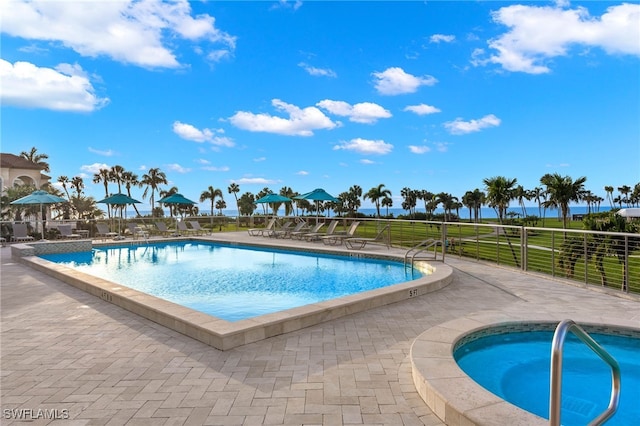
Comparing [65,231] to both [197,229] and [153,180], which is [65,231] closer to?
[197,229]

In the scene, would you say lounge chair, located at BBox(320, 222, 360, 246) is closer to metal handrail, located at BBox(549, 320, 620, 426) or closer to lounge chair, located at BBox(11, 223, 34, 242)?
metal handrail, located at BBox(549, 320, 620, 426)

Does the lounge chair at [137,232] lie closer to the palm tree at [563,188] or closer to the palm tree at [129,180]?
the palm tree at [563,188]

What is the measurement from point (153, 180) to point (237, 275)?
52845 mm

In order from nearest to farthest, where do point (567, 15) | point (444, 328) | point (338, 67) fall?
point (444, 328) → point (567, 15) → point (338, 67)

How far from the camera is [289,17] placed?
1576 cm

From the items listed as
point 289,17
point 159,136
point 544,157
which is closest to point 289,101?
point 289,17

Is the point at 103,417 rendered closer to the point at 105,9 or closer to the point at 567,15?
the point at 105,9

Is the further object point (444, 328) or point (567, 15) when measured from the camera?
point (567, 15)

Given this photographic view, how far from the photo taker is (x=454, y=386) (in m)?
2.83

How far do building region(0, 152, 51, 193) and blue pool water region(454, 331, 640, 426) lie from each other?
126ft

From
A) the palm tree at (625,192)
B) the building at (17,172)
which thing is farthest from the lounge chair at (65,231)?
the palm tree at (625,192)

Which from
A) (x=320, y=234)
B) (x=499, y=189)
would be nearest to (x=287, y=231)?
(x=320, y=234)

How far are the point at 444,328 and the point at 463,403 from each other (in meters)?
1.62

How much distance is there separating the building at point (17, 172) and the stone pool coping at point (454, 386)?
38.1 metres
